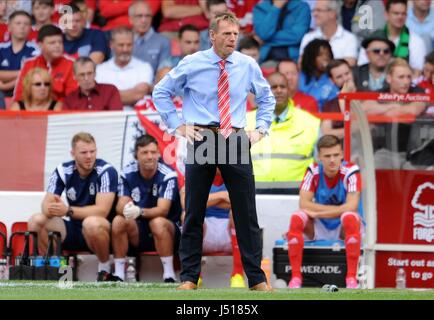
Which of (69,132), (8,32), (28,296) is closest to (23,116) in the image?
(69,132)

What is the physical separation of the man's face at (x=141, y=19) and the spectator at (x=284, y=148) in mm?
2750

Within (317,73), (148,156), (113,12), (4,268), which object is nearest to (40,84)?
(113,12)

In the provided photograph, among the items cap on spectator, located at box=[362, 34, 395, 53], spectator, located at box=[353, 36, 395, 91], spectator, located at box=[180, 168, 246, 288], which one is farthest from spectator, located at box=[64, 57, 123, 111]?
cap on spectator, located at box=[362, 34, 395, 53]

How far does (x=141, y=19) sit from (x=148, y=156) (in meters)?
3.49

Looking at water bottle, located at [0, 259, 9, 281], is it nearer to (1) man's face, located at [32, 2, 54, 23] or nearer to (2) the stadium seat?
(2) the stadium seat

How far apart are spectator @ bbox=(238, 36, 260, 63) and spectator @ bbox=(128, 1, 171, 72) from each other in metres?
1.04

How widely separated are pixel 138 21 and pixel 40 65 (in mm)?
1462

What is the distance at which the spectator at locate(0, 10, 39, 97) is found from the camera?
16.6 meters

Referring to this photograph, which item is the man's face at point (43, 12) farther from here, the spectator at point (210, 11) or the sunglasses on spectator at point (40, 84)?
the spectator at point (210, 11)

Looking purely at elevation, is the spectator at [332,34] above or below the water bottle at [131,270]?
above

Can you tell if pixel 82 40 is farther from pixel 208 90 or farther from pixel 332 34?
pixel 208 90

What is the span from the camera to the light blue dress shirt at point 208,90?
10.2m

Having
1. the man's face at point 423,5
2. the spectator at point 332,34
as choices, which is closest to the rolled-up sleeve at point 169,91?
the spectator at point 332,34

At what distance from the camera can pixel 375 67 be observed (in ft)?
53.4
